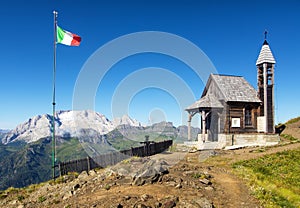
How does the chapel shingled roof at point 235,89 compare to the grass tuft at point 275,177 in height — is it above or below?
above

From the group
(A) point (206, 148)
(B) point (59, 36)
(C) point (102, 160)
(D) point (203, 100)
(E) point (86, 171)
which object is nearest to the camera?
(B) point (59, 36)

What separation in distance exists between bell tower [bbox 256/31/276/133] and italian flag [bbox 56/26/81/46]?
2304 centimetres

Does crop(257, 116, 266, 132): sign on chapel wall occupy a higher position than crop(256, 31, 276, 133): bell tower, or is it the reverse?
crop(256, 31, 276, 133): bell tower

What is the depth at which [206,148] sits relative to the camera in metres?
28.2

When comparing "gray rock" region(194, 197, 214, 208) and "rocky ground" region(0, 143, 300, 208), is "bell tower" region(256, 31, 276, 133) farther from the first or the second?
"gray rock" region(194, 197, 214, 208)

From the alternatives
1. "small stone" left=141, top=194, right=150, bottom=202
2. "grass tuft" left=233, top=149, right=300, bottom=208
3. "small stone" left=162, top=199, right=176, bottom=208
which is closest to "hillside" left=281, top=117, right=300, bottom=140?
"grass tuft" left=233, top=149, right=300, bottom=208

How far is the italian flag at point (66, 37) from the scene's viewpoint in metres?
17.2

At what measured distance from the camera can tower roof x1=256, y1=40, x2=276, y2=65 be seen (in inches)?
1200

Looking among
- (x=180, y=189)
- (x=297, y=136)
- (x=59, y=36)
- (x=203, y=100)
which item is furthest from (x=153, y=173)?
(x=297, y=136)

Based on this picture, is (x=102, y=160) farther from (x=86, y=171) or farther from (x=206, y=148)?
(x=206, y=148)

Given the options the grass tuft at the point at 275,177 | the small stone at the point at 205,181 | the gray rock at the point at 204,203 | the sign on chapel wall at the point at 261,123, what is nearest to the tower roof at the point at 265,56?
the sign on chapel wall at the point at 261,123

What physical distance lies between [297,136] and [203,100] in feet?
42.6

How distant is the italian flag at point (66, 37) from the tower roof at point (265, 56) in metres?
23.1

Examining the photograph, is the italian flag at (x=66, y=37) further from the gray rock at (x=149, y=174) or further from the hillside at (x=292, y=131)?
the hillside at (x=292, y=131)
